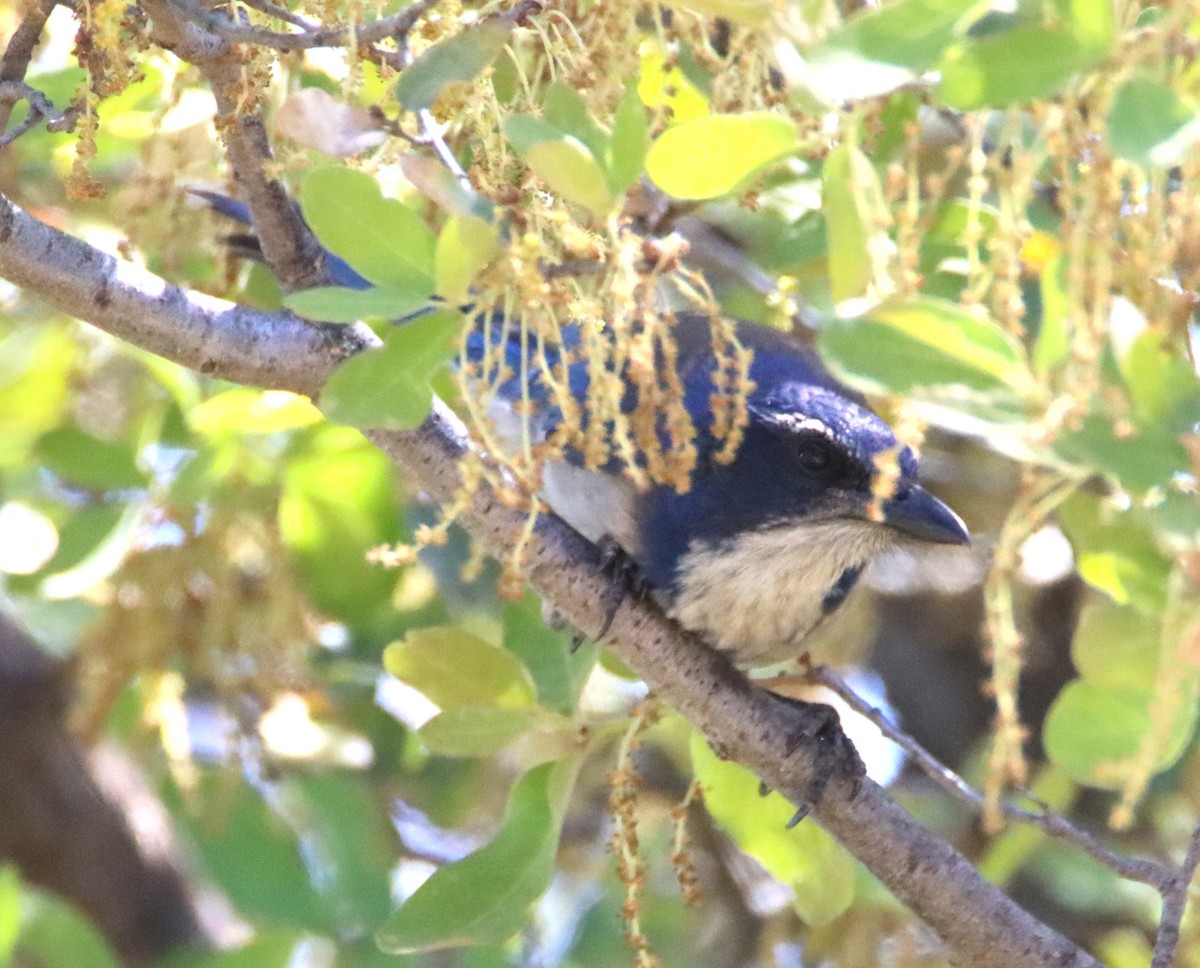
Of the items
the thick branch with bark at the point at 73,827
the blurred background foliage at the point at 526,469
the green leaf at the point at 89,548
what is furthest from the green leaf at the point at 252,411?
the thick branch with bark at the point at 73,827

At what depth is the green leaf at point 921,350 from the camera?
131 cm

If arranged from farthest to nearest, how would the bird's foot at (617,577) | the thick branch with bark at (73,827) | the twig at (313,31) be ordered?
the thick branch with bark at (73,827), the bird's foot at (617,577), the twig at (313,31)

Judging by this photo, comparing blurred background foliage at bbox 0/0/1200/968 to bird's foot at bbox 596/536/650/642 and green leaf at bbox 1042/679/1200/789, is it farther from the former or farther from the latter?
bird's foot at bbox 596/536/650/642

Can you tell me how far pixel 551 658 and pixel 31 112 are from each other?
1141 mm

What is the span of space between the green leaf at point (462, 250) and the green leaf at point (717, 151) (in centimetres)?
17

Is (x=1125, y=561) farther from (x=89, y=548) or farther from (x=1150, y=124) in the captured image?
(x=89, y=548)

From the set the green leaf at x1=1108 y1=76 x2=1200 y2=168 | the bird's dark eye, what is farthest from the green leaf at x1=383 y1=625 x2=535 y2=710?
the green leaf at x1=1108 y1=76 x2=1200 y2=168

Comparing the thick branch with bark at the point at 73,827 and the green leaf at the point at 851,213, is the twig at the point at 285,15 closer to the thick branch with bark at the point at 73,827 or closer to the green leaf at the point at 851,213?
the green leaf at the point at 851,213

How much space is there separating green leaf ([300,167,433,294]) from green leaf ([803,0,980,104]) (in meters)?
0.48

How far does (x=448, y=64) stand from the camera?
1.65 meters

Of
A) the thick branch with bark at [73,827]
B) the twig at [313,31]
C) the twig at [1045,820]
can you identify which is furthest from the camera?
the thick branch with bark at [73,827]

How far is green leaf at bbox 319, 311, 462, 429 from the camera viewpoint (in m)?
1.63

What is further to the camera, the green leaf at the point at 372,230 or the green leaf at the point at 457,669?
the green leaf at the point at 457,669

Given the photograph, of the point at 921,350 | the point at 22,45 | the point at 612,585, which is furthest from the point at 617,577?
the point at 921,350
